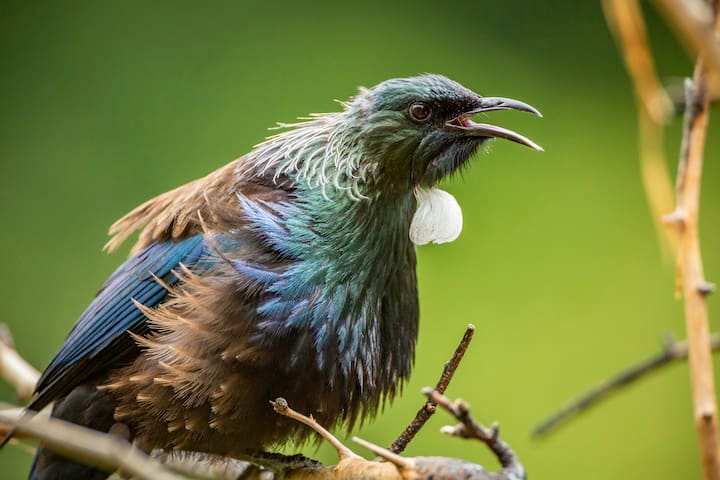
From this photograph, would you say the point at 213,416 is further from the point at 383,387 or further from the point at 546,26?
the point at 546,26

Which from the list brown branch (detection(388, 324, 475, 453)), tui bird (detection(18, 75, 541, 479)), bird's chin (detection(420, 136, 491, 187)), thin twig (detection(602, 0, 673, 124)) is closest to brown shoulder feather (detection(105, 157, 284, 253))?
tui bird (detection(18, 75, 541, 479))

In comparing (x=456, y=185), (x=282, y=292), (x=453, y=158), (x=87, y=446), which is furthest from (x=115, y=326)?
(x=456, y=185)

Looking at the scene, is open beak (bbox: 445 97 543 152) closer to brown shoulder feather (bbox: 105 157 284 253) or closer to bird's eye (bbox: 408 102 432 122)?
bird's eye (bbox: 408 102 432 122)

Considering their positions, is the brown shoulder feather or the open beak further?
the brown shoulder feather

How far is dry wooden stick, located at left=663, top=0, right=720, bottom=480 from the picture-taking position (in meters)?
1.36

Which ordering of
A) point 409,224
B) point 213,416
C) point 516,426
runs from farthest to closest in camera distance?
point 516,426 < point 409,224 < point 213,416

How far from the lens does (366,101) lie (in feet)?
8.75

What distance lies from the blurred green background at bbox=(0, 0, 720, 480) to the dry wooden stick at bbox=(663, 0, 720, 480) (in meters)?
2.59

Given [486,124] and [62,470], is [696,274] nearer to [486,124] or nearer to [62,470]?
[486,124]

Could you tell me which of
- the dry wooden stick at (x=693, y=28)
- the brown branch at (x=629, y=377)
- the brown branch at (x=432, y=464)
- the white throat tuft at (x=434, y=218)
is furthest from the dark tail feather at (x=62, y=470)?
the dry wooden stick at (x=693, y=28)

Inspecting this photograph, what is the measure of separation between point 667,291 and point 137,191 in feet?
8.22

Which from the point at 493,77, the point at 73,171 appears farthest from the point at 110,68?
the point at 493,77

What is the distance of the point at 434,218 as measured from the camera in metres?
Result: 2.65

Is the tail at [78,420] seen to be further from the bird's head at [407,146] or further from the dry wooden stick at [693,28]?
the dry wooden stick at [693,28]
